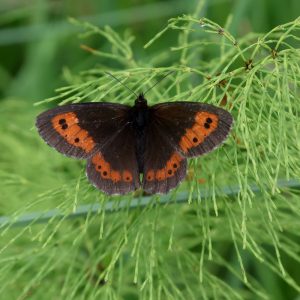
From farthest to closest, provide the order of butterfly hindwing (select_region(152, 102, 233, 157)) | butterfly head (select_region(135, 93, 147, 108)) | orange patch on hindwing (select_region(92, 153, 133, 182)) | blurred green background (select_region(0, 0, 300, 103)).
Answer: blurred green background (select_region(0, 0, 300, 103)) → butterfly head (select_region(135, 93, 147, 108)) → orange patch on hindwing (select_region(92, 153, 133, 182)) → butterfly hindwing (select_region(152, 102, 233, 157))

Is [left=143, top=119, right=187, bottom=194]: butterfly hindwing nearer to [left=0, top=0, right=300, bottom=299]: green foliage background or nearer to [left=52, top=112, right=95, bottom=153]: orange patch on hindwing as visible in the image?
[left=0, top=0, right=300, bottom=299]: green foliage background

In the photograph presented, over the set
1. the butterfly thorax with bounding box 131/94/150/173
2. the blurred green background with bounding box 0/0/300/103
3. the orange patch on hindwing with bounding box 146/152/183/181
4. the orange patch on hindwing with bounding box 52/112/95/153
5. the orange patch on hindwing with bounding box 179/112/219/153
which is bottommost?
the orange patch on hindwing with bounding box 146/152/183/181

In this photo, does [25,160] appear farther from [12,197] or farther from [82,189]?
[82,189]

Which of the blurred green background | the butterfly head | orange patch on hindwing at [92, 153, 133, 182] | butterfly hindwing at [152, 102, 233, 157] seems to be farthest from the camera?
the blurred green background

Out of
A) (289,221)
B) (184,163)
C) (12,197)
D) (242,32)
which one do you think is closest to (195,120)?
(184,163)

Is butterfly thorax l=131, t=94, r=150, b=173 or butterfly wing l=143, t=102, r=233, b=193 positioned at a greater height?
butterfly thorax l=131, t=94, r=150, b=173

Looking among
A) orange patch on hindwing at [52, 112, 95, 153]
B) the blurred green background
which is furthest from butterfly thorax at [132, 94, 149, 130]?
the blurred green background
